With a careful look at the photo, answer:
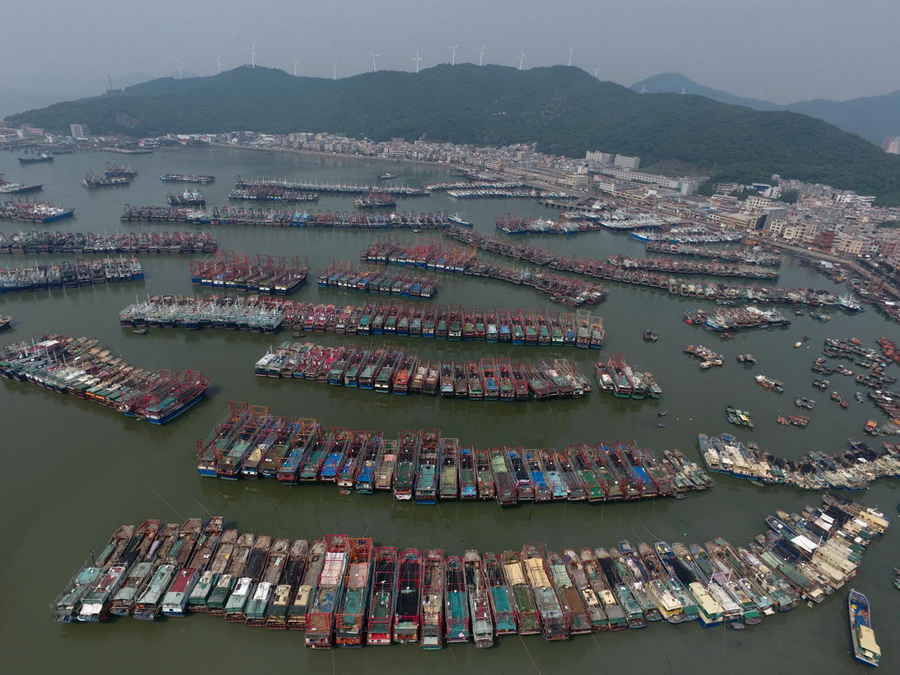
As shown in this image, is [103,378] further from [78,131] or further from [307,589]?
[78,131]

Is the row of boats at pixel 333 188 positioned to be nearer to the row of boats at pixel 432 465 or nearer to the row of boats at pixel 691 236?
the row of boats at pixel 691 236

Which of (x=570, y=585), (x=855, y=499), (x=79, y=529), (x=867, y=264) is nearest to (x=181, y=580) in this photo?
(x=79, y=529)

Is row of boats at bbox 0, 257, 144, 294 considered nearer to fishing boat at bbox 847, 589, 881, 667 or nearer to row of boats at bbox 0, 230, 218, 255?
row of boats at bbox 0, 230, 218, 255

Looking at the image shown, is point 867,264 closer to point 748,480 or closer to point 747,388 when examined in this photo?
point 747,388

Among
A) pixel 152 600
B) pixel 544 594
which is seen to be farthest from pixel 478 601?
pixel 152 600

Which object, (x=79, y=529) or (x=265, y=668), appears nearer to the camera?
(x=265, y=668)

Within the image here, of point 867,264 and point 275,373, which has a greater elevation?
point 867,264
